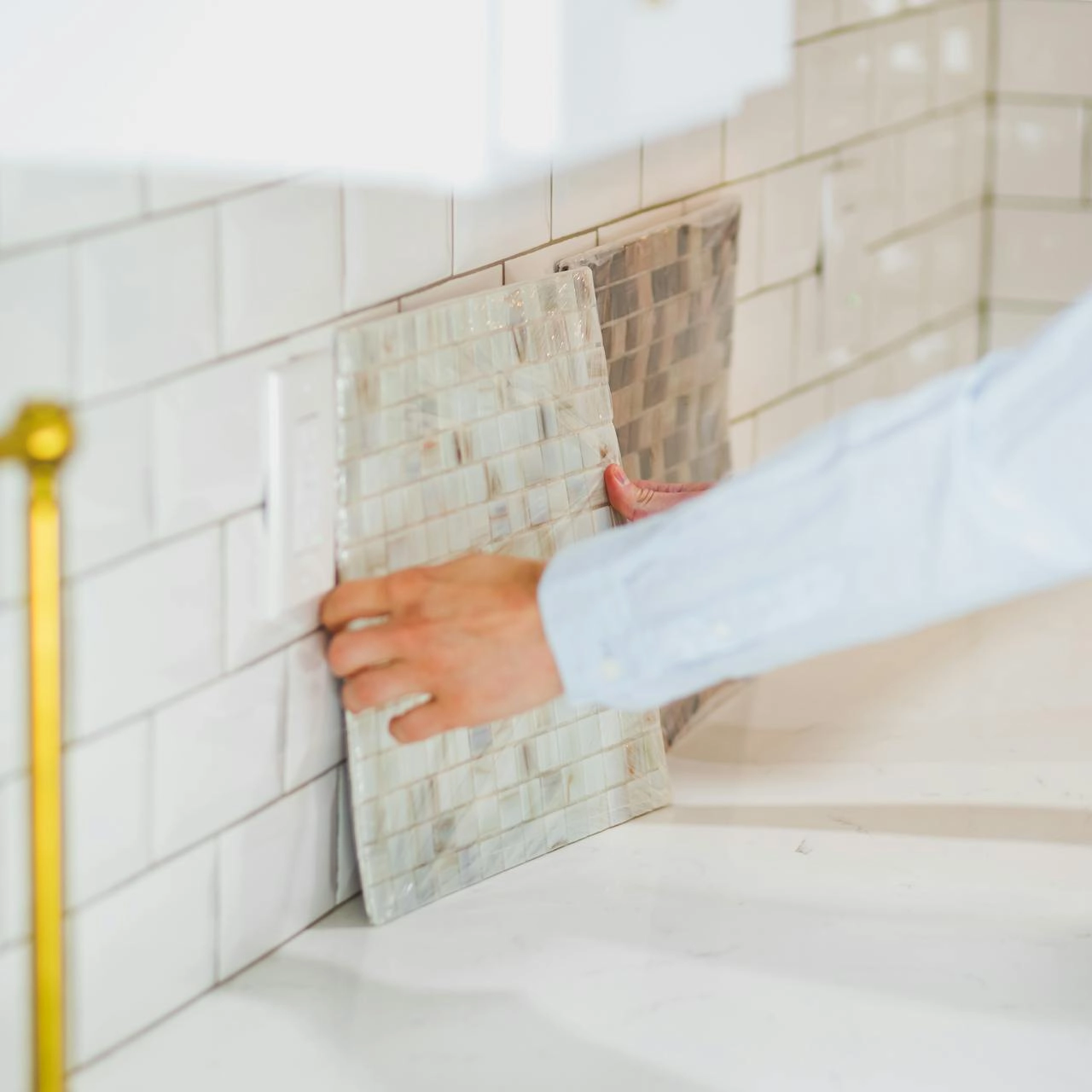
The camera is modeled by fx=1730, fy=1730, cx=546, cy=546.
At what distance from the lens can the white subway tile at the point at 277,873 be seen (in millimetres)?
878

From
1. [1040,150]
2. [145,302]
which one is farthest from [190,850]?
[1040,150]

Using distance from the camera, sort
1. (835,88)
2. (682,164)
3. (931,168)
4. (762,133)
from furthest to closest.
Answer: (931,168) < (835,88) < (762,133) < (682,164)

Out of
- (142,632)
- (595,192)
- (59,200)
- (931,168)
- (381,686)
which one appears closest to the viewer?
(59,200)

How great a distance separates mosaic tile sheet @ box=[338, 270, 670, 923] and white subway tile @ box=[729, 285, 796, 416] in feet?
1.16

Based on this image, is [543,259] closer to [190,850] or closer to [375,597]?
[375,597]

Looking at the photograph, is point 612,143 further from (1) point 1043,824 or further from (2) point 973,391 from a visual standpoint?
(1) point 1043,824

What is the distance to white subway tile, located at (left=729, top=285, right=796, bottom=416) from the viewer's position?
1386 millimetres

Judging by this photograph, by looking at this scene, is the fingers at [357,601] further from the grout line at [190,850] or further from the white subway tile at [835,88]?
the white subway tile at [835,88]

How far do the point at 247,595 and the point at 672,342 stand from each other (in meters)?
0.45

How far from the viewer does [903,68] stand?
1587mm

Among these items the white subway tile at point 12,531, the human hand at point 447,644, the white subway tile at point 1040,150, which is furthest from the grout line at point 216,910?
the white subway tile at point 1040,150

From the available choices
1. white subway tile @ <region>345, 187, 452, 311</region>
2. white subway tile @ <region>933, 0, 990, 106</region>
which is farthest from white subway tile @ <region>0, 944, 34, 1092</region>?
white subway tile @ <region>933, 0, 990, 106</region>

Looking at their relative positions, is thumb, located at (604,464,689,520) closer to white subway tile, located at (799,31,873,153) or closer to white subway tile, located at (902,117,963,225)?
→ white subway tile, located at (799,31,873,153)

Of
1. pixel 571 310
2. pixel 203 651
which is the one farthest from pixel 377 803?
pixel 571 310
